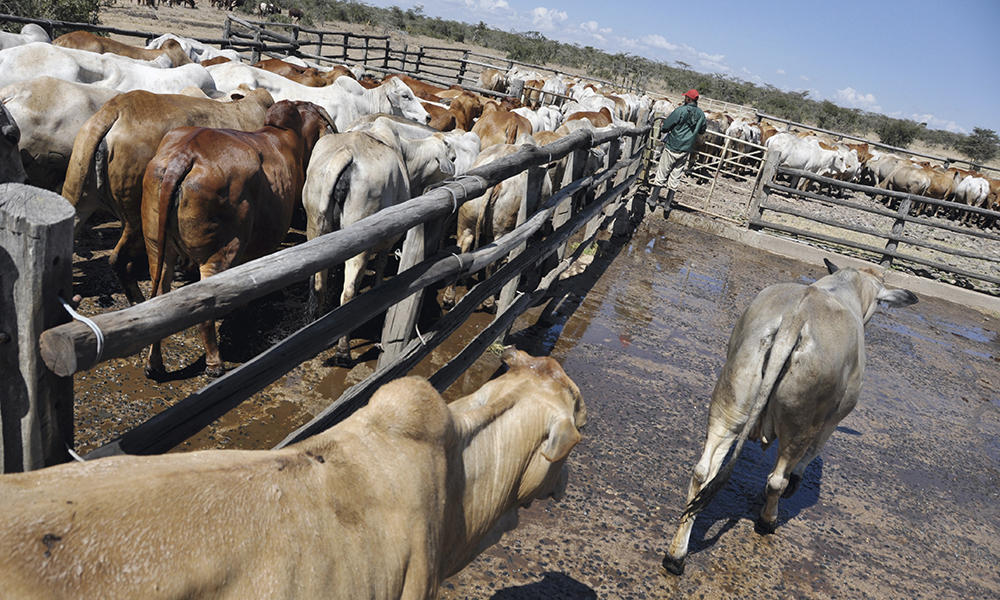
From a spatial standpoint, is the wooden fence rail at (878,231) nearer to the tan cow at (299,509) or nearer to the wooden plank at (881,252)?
the wooden plank at (881,252)

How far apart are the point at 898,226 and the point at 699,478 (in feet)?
35.4

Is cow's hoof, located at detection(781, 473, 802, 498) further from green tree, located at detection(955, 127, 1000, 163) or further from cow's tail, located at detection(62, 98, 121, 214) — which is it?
green tree, located at detection(955, 127, 1000, 163)

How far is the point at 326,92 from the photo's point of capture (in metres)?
8.91

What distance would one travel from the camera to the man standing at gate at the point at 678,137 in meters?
12.0

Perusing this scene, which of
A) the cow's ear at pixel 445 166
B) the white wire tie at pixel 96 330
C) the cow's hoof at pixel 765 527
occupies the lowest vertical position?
the cow's hoof at pixel 765 527

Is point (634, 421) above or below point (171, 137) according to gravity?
below

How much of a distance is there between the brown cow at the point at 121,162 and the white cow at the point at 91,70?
2655 mm

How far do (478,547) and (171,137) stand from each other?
3.89 meters

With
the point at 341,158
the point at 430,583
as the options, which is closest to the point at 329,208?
the point at 341,158

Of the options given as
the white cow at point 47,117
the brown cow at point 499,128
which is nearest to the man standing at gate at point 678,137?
the brown cow at point 499,128

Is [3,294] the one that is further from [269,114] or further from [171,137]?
[269,114]

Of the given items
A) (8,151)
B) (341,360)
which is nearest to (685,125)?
(341,360)

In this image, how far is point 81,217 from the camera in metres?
5.13

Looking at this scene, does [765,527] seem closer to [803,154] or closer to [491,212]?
[491,212]
